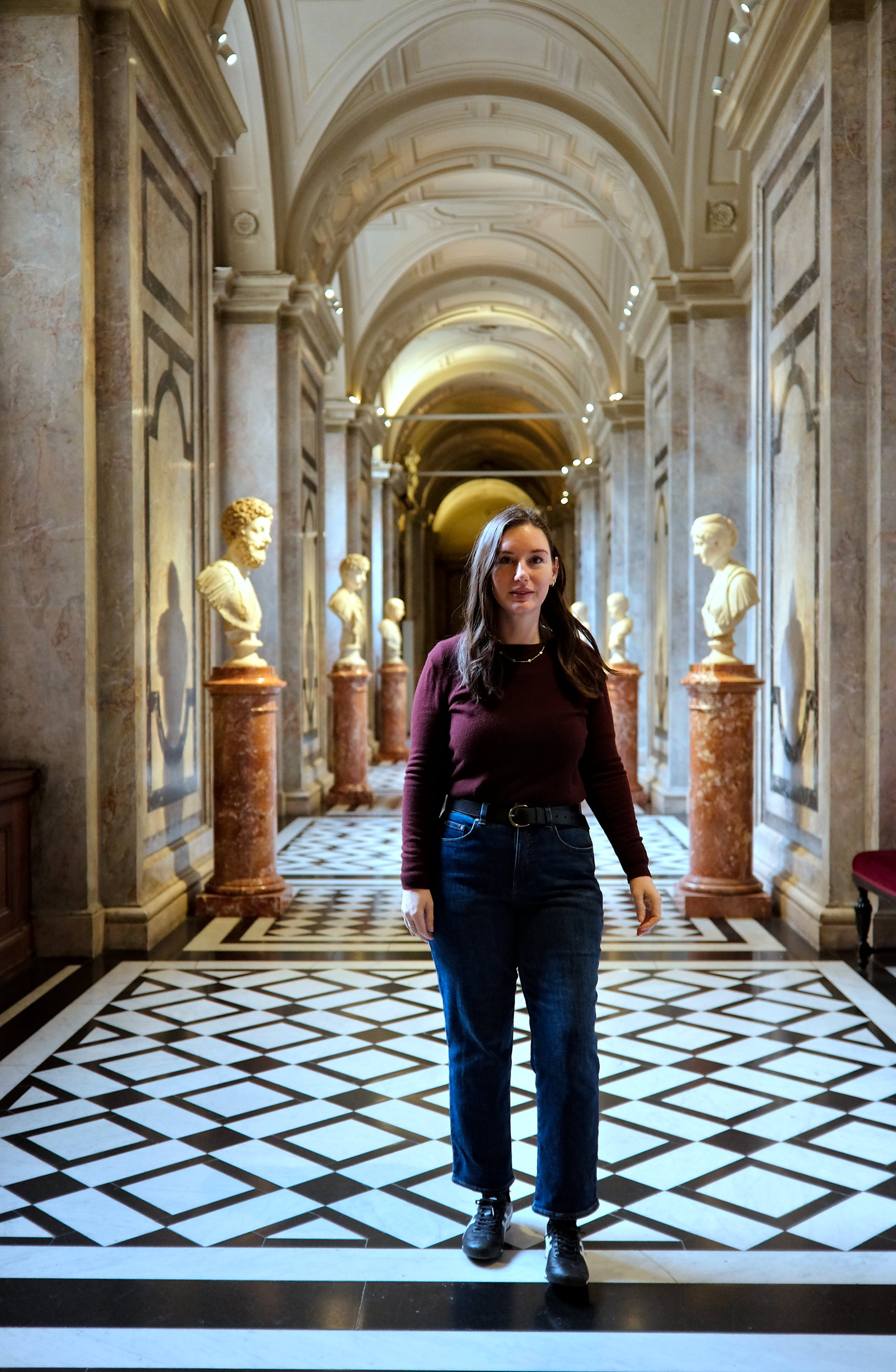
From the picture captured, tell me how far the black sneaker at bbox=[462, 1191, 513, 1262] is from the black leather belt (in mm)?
1003

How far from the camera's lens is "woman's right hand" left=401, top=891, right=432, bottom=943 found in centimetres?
287

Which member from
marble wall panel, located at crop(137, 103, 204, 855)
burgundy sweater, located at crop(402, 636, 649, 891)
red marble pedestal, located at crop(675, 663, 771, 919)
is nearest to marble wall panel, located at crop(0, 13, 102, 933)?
marble wall panel, located at crop(137, 103, 204, 855)

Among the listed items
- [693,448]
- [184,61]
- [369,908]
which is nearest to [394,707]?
[693,448]

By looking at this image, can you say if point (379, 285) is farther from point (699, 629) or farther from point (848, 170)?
point (848, 170)

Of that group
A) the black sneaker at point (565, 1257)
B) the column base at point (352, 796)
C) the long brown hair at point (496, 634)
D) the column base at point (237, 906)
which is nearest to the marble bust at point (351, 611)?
the column base at point (352, 796)

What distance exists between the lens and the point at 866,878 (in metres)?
5.80

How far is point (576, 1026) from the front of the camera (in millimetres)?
2834

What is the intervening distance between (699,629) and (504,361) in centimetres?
1654

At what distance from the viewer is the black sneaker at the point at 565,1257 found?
9.50 ft

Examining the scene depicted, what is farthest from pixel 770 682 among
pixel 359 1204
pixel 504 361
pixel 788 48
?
pixel 504 361

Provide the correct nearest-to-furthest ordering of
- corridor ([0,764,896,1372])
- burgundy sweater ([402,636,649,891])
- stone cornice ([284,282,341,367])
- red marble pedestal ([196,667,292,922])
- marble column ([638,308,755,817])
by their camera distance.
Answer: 1. corridor ([0,764,896,1372])
2. burgundy sweater ([402,636,649,891])
3. red marble pedestal ([196,667,292,922])
4. marble column ([638,308,755,817])
5. stone cornice ([284,282,341,367])

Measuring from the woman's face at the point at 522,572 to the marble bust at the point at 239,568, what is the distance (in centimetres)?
451

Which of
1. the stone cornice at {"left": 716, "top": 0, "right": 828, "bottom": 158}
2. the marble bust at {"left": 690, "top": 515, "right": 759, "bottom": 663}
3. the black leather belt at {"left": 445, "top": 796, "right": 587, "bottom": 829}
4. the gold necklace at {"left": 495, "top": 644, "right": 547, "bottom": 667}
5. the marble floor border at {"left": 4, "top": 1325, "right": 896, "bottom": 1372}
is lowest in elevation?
the marble floor border at {"left": 4, "top": 1325, "right": 896, "bottom": 1372}

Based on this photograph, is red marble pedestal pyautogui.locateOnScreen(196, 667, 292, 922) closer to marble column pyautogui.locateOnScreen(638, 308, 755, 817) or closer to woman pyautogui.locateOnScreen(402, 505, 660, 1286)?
woman pyautogui.locateOnScreen(402, 505, 660, 1286)
